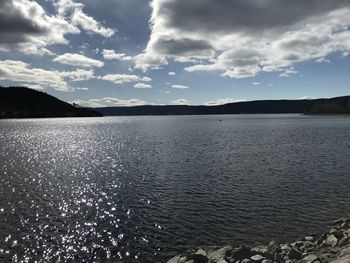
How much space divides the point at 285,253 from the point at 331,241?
3964 mm

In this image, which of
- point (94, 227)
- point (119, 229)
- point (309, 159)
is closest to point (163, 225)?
point (119, 229)

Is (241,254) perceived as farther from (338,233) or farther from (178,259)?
(338,233)

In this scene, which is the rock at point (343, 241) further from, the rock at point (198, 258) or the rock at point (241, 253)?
the rock at point (198, 258)

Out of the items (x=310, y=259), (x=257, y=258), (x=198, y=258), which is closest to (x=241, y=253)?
(x=257, y=258)

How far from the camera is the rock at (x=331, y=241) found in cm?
2339

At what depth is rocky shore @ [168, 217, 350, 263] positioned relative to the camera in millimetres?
20648

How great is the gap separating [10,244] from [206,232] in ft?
47.2

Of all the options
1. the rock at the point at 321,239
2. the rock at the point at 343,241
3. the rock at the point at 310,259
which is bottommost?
the rock at the point at 321,239

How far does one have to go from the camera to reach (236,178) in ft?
162

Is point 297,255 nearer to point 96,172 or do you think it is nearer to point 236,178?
point 236,178

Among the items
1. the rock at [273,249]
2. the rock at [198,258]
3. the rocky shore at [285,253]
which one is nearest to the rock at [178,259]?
the rocky shore at [285,253]

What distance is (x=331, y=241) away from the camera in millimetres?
23844

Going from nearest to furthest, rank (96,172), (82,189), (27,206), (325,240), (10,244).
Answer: (325,240) → (10,244) → (27,206) → (82,189) → (96,172)

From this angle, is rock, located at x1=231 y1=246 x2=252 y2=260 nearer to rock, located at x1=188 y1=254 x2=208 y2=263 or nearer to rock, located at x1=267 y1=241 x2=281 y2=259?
rock, located at x1=267 y1=241 x2=281 y2=259
